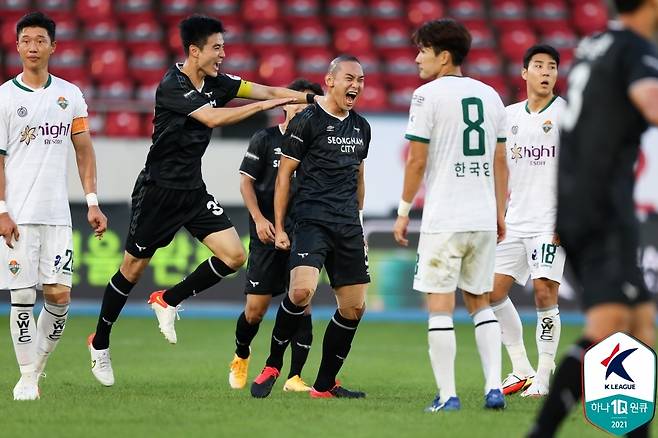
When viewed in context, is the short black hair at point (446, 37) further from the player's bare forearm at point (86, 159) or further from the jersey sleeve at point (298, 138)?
the player's bare forearm at point (86, 159)

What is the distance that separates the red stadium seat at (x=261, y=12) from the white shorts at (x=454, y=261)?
1325 centimetres

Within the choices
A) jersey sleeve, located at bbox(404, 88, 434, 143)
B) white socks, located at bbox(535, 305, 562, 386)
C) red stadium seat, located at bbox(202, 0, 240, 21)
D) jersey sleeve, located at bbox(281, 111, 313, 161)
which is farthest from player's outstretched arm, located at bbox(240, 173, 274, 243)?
red stadium seat, located at bbox(202, 0, 240, 21)

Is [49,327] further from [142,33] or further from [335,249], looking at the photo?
[142,33]

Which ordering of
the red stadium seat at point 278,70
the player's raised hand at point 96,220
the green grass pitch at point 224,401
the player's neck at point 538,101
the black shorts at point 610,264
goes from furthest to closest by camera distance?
the red stadium seat at point 278,70 < the player's neck at point 538,101 < the player's raised hand at point 96,220 < the green grass pitch at point 224,401 < the black shorts at point 610,264

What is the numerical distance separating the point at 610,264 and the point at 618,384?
2.10m

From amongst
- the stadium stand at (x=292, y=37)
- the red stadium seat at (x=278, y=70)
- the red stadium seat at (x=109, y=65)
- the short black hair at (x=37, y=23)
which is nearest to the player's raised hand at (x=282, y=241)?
the short black hair at (x=37, y=23)

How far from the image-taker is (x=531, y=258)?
28.2 ft

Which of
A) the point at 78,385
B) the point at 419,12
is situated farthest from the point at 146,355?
the point at 419,12

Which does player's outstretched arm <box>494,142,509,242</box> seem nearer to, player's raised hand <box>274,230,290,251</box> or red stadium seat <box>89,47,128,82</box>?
player's raised hand <box>274,230,290,251</box>

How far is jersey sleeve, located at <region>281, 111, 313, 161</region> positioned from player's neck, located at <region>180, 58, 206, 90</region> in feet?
2.99

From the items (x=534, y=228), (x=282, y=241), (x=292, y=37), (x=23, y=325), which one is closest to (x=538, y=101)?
(x=534, y=228)

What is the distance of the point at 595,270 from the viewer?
491 cm

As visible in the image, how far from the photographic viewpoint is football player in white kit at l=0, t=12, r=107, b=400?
7.70m

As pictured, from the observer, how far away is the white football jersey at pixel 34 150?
7711mm
